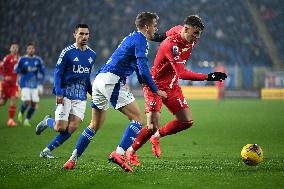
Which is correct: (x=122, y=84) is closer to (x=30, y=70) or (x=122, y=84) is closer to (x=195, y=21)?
(x=195, y=21)

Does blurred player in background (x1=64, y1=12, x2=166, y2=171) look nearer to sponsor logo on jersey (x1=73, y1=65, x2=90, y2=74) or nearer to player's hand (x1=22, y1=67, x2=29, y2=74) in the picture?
sponsor logo on jersey (x1=73, y1=65, x2=90, y2=74)

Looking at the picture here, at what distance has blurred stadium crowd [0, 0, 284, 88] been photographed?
40719 mm

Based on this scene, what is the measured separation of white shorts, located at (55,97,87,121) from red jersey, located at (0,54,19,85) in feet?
30.6

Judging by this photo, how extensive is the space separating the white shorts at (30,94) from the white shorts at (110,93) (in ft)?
33.5

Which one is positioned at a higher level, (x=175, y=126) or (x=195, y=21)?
Answer: (x=195, y=21)

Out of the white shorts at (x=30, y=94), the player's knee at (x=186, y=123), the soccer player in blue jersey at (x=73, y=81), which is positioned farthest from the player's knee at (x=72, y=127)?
the white shorts at (x=30, y=94)

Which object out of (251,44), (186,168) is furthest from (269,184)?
(251,44)

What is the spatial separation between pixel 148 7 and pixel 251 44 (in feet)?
27.0

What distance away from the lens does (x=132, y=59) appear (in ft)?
28.6

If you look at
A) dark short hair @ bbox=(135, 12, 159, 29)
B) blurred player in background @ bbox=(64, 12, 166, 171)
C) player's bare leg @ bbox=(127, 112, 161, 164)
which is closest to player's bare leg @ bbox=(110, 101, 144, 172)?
blurred player in background @ bbox=(64, 12, 166, 171)

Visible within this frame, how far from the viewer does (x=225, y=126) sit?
59.8ft

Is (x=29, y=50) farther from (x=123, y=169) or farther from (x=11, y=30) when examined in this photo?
(x=11, y=30)

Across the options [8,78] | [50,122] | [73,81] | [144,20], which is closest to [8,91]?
[8,78]

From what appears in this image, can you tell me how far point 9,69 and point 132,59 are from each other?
1143 centimetres
